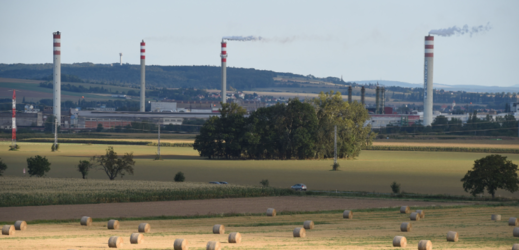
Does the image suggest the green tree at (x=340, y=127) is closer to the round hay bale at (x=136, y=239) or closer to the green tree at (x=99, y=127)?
the round hay bale at (x=136, y=239)

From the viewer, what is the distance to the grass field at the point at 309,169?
58.0 m

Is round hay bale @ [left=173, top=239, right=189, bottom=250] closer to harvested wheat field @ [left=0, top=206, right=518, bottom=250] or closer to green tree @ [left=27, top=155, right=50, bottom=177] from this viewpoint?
harvested wheat field @ [left=0, top=206, right=518, bottom=250]

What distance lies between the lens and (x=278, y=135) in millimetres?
91938

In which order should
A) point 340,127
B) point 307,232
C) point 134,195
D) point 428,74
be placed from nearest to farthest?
point 307,232 → point 134,195 → point 340,127 → point 428,74

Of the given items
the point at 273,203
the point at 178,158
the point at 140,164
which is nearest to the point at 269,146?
the point at 178,158

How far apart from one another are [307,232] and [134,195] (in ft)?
62.5

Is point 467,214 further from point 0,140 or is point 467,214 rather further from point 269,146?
point 0,140

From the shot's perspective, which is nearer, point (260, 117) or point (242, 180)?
point (242, 180)

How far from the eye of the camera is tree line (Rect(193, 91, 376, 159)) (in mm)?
90500

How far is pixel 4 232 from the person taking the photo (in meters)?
27.2

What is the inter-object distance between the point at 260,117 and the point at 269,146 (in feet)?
15.8

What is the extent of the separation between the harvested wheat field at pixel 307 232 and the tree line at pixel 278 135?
51840mm

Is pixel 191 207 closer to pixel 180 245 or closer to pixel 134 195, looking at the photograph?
pixel 134 195

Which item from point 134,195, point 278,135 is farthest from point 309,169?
point 134,195
